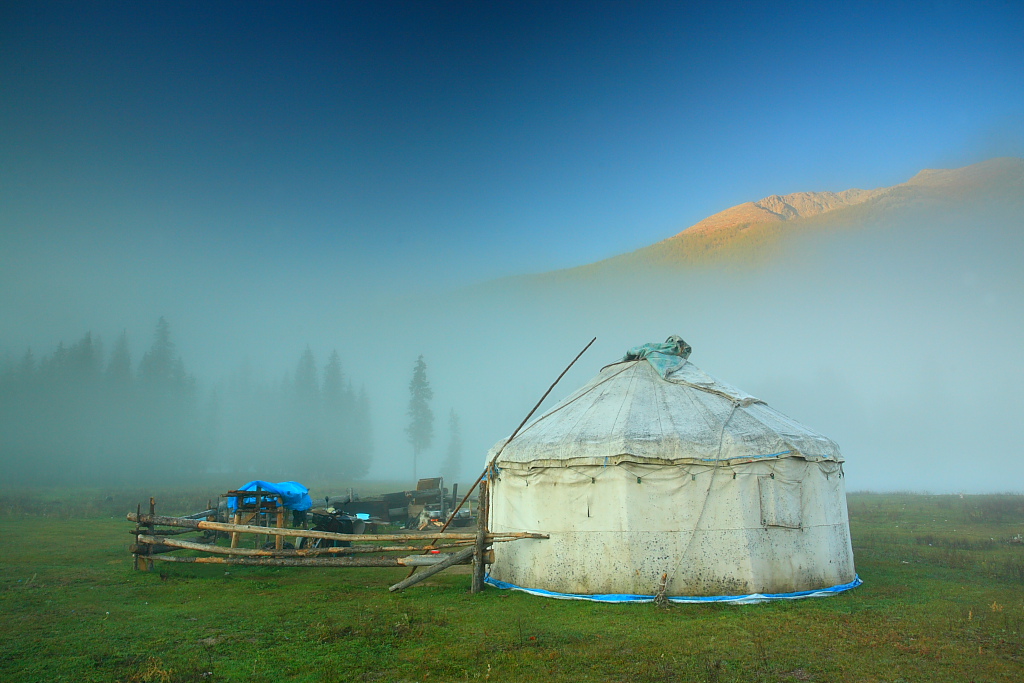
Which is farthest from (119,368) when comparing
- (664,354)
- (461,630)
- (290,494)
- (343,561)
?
(461,630)

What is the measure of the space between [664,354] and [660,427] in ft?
10.3

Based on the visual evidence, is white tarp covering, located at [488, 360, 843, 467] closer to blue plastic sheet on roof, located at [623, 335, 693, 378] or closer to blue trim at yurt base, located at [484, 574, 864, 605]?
blue plastic sheet on roof, located at [623, 335, 693, 378]

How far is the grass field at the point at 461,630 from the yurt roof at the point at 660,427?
225 centimetres

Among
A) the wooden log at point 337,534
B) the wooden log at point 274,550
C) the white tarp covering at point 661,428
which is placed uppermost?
the white tarp covering at point 661,428

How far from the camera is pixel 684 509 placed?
28.6 ft

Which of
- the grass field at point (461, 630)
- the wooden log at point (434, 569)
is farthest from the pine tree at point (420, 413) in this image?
the wooden log at point (434, 569)

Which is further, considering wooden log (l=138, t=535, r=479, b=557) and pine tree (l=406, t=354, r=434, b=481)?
pine tree (l=406, t=354, r=434, b=481)

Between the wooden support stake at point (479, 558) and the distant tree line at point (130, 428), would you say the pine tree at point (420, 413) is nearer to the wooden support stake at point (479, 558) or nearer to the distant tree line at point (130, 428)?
the distant tree line at point (130, 428)

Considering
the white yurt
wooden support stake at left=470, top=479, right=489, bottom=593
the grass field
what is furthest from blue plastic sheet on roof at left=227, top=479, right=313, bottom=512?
the white yurt

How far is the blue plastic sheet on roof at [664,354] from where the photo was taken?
11734 millimetres

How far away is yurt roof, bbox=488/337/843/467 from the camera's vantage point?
880 centimetres

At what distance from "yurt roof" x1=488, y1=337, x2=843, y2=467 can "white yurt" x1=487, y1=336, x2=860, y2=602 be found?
0.09 feet

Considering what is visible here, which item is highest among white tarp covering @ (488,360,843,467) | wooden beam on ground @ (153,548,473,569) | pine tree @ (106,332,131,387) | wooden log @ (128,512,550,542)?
pine tree @ (106,332,131,387)

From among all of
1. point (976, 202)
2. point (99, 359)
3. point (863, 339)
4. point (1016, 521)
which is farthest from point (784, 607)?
point (976, 202)
